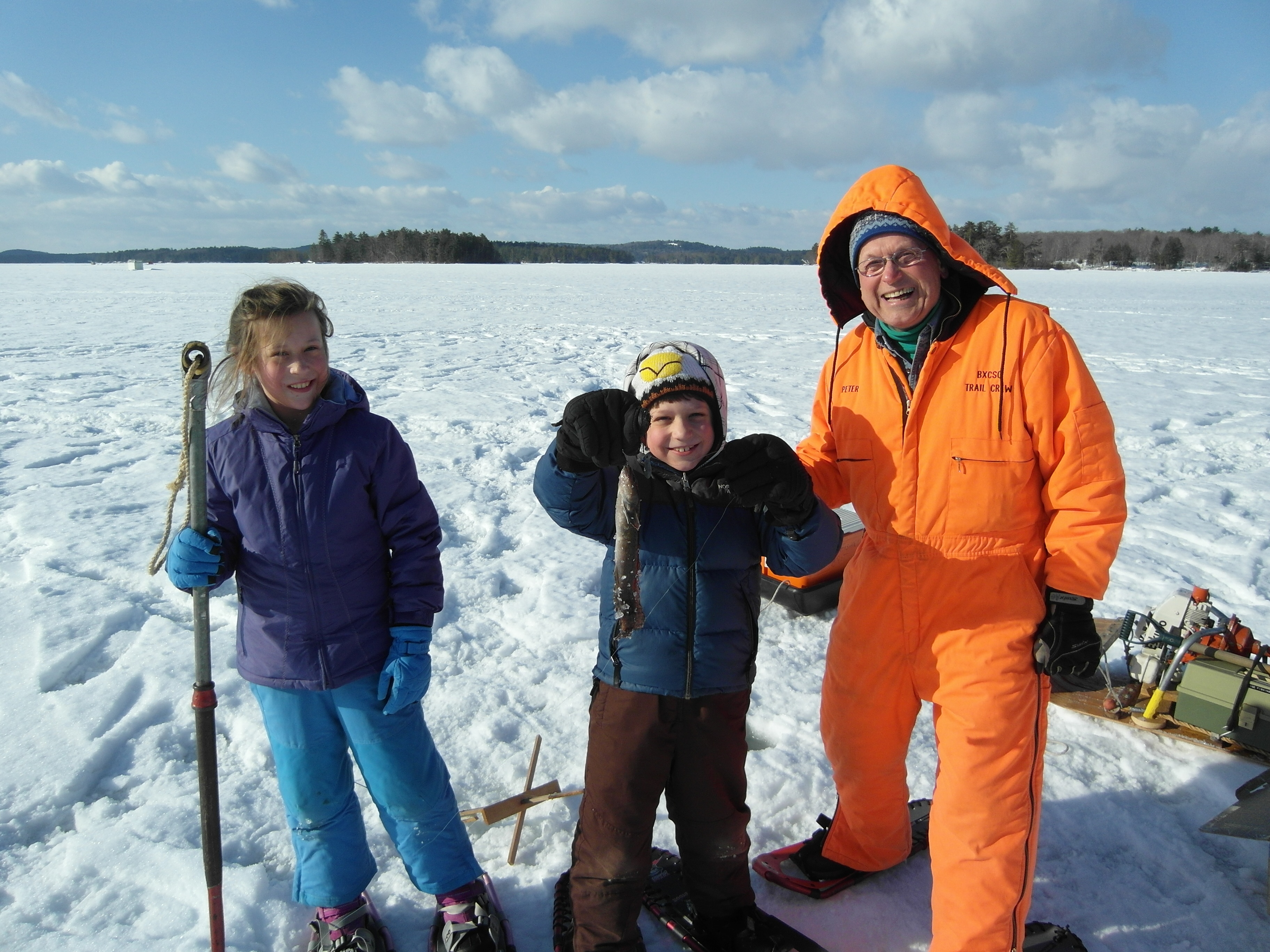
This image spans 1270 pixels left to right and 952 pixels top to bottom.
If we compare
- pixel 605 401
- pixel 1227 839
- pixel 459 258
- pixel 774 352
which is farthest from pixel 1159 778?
pixel 459 258

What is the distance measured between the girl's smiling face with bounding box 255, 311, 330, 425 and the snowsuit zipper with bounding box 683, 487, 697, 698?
0.98m

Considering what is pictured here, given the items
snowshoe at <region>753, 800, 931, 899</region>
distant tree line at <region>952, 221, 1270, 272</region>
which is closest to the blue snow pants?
snowshoe at <region>753, 800, 931, 899</region>

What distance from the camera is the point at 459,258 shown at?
7044 centimetres

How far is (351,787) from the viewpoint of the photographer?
2.12 m

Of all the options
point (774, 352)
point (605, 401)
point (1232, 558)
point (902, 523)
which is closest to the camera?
point (605, 401)

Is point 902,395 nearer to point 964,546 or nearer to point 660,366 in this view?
point 964,546

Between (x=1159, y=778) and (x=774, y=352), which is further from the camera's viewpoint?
(x=774, y=352)

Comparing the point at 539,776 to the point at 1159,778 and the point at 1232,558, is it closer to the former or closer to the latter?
the point at 1159,778

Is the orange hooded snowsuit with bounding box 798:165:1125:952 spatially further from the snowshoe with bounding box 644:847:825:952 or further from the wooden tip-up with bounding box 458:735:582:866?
the wooden tip-up with bounding box 458:735:582:866

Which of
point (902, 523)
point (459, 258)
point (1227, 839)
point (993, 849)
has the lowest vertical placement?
point (1227, 839)

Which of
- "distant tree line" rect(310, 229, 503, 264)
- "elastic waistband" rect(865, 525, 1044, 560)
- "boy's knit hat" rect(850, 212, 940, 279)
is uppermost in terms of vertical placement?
"distant tree line" rect(310, 229, 503, 264)

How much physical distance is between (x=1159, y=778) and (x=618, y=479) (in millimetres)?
2323

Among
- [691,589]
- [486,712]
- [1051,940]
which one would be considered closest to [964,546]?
[691,589]

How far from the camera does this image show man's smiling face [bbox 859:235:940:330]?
193 centimetres
